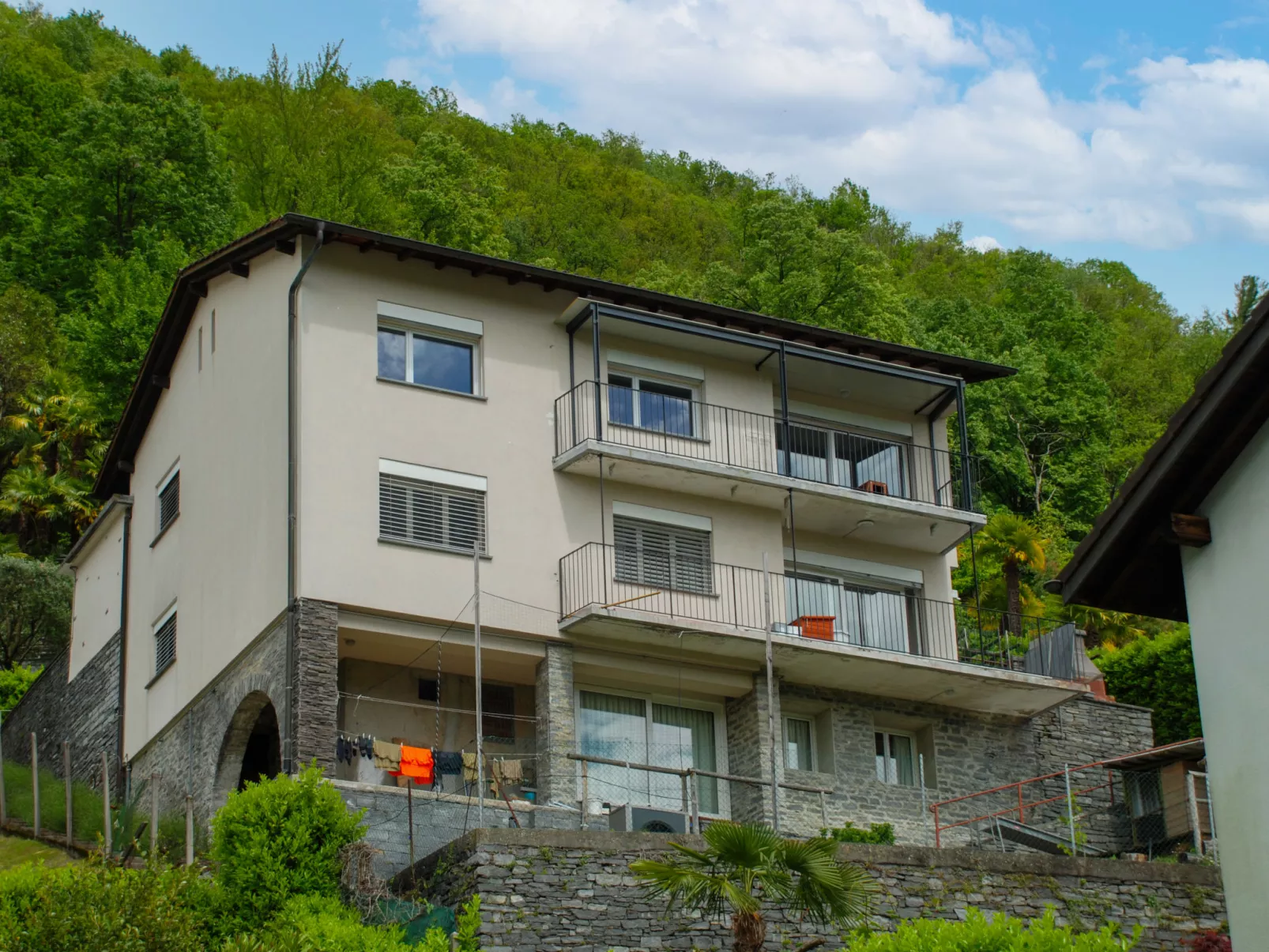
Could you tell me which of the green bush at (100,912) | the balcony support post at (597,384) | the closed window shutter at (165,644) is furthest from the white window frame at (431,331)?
the green bush at (100,912)

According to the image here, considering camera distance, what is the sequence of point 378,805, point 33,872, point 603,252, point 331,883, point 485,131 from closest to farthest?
point 33,872, point 331,883, point 378,805, point 603,252, point 485,131

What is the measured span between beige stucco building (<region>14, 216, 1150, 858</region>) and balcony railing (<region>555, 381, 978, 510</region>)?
0.18 ft

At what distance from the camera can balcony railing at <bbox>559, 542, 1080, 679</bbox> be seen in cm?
2755

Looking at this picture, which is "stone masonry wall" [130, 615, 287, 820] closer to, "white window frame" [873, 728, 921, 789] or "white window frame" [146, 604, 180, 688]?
"white window frame" [146, 604, 180, 688]

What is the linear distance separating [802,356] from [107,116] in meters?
35.5

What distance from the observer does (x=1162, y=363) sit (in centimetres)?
6769

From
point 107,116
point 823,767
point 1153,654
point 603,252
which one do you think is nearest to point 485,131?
point 603,252

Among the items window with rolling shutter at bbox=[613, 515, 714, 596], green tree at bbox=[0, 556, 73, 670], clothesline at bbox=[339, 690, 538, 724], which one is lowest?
clothesline at bbox=[339, 690, 538, 724]

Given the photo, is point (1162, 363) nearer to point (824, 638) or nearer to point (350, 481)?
point (824, 638)

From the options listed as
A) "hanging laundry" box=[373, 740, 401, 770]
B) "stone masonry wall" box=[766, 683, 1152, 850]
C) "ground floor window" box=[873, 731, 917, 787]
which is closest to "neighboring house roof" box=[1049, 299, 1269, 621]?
"hanging laundry" box=[373, 740, 401, 770]

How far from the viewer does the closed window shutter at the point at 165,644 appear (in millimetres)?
30484

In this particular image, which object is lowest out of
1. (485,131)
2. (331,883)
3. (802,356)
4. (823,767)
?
(331,883)

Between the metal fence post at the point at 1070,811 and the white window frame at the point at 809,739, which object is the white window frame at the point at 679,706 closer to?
the white window frame at the point at 809,739

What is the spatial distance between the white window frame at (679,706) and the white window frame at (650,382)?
13.9ft
